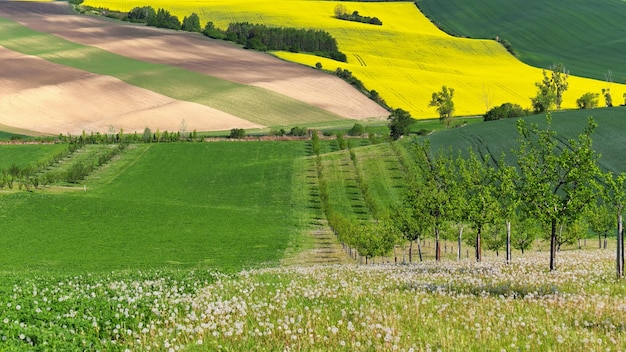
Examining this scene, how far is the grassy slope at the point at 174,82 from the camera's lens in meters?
155

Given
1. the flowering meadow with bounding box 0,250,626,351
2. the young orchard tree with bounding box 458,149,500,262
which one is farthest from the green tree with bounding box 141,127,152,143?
the flowering meadow with bounding box 0,250,626,351

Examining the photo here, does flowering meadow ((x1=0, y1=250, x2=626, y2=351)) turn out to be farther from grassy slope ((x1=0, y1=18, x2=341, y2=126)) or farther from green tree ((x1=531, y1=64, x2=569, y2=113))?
green tree ((x1=531, y1=64, x2=569, y2=113))

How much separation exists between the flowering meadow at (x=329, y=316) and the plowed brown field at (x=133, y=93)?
123 meters

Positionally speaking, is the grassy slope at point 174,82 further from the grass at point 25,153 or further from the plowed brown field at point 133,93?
the grass at point 25,153

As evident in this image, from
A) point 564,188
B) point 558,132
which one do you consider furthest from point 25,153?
point 564,188

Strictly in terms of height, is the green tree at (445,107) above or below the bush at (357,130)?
above

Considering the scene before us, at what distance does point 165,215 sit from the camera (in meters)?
A: 80.4

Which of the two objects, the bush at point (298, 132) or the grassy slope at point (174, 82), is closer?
the bush at point (298, 132)

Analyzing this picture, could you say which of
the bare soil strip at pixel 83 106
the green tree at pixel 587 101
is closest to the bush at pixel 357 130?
the bare soil strip at pixel 83 106

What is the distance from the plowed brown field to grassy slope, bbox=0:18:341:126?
354 cm

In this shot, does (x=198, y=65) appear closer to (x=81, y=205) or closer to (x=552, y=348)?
(x=81, y=205)

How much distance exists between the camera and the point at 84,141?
12825 cm

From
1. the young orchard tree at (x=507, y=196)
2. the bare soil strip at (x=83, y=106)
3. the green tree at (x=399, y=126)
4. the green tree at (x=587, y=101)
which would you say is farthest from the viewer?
the green tree at (x=587, y=101)

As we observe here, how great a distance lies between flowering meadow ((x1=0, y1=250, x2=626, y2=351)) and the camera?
523 inches
